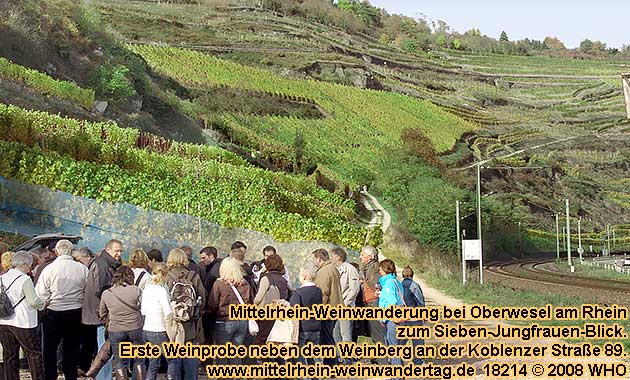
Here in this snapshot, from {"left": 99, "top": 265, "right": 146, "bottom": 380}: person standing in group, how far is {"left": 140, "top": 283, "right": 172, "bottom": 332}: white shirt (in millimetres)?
171

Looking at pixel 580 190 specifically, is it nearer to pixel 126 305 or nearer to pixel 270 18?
pixel 270 18

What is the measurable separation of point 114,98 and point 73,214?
629 inches

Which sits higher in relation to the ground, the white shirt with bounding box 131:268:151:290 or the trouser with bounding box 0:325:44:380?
the white shirt with bounding box 131:268:151:290

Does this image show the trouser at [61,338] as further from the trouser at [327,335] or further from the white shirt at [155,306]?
the trouser at [327,335]

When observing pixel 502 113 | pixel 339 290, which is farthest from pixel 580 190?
pixel 339 290

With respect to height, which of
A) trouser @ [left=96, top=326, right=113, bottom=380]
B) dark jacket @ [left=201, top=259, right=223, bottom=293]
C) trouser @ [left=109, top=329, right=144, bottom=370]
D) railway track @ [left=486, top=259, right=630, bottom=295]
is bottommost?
railway track @ [left=486, top=259, right=630, bottom=295]

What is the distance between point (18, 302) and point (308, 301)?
3.46 m

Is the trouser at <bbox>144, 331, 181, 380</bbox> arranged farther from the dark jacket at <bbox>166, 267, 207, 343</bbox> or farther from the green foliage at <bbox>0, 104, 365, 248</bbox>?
the green foliage at <bbox>0, 104, 365, 248</bbox>

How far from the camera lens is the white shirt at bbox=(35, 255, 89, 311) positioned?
11.8 m

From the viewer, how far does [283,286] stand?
11883 millimetres

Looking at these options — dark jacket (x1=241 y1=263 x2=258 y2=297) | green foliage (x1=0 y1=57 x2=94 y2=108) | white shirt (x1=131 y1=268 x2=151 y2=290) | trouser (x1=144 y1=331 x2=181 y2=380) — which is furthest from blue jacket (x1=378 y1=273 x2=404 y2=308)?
green foliage (x1=0 y1=57 x2=94 y2=108)

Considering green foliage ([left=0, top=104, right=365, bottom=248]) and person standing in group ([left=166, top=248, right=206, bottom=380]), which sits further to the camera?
green foliage ([left=0, top=104, right=365, bottom=248])

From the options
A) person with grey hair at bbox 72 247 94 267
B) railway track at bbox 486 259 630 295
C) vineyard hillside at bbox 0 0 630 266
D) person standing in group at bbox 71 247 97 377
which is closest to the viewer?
person standing in group at bbox 71 247 97 377

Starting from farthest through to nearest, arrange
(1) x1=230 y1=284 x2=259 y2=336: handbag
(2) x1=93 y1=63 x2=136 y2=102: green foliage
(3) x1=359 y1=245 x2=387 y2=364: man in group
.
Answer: (2) x1=93 y1=63 x2=136 y2=102: green foliage < (3) x1=359 y1=245 x2=387 y2=364: man in group < (1) x1=230 y1=284 x2=259 y2=336: handbag
